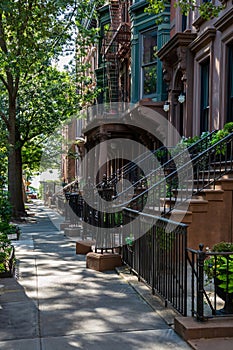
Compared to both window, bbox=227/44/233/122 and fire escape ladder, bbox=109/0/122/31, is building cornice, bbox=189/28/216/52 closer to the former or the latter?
window, bbox=227/44/233/122

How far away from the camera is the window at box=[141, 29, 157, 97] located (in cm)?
1664

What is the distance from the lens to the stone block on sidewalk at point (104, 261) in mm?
8242

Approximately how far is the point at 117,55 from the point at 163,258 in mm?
16535

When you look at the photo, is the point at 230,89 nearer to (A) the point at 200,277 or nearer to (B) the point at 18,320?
(A) the point at 200,277

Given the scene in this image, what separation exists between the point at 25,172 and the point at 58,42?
2773 cm

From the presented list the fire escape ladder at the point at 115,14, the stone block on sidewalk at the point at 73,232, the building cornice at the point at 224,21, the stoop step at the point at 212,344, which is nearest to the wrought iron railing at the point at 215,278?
the stoop step at the point at 212,344

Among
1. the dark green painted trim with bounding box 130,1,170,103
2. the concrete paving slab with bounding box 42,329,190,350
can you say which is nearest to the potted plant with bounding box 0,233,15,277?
the concrete paving slab with bounding box 42,329,190,350

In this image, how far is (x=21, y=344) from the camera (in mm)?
4570

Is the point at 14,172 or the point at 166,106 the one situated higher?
the point at 166,106

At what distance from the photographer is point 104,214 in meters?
8.80

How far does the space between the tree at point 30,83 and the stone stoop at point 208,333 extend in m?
10.1

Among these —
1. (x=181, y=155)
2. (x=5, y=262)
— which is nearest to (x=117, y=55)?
(x=181, y=155)

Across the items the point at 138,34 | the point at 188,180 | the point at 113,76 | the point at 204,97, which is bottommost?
the point at 188,180

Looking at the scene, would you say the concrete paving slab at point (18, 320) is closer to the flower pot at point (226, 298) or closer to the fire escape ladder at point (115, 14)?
the flower pot at point (226, 298)
